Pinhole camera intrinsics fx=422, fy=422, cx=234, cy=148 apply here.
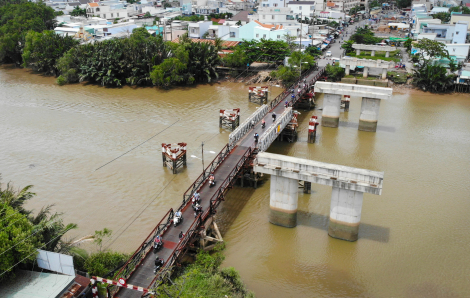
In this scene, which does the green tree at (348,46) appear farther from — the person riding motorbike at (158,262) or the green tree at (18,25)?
the person riding motorbike at (158,262)

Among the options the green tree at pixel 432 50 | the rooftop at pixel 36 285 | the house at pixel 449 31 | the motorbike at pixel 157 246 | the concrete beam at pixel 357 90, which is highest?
the house at pixel 449 31

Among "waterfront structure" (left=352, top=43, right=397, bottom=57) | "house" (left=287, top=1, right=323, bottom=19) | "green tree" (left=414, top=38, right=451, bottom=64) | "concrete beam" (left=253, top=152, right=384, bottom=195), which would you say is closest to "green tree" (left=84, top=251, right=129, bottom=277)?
"concrete beam" (left=253, top=152, right=384, bottom=195)

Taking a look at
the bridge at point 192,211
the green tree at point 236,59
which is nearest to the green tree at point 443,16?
the green tree at point 236,59

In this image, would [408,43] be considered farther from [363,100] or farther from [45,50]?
[45,50]

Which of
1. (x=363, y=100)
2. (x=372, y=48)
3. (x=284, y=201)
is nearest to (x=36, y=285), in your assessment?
(x=284, y=201)

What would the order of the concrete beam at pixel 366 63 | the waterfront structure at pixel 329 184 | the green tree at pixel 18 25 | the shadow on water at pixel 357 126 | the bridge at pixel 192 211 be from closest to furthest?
the bridge at pixel 192 211
the waterfront structure at pixel 329 184
the shadow on water at pixel 357 126
the concrete beam at pixel 366 63
the green tree at pixel 18 25

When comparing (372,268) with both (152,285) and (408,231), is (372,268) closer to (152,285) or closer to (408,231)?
(408,231)

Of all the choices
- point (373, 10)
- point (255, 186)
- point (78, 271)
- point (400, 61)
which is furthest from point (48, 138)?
point (373, 10)
